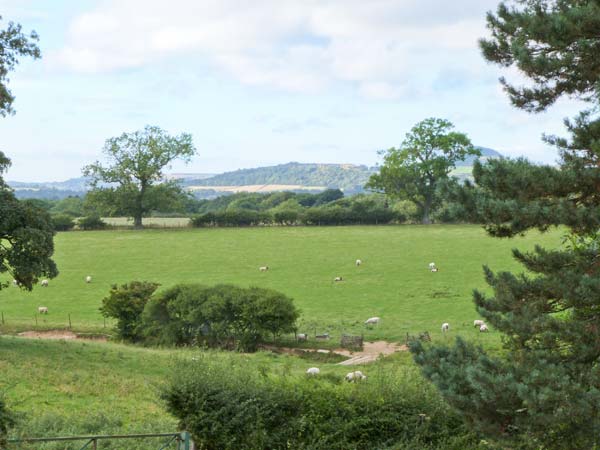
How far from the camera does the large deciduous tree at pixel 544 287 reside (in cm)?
961

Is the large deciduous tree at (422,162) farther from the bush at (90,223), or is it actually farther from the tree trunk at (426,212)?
the bush at (90,223)

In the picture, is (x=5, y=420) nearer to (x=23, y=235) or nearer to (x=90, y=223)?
(x=23, y=235)

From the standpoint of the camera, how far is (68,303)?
152 ft

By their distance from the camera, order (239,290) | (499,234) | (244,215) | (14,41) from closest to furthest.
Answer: (499,234), (14,41), (239,290), (244,215)

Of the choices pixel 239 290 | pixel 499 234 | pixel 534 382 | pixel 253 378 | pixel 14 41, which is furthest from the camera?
pixel 239 290

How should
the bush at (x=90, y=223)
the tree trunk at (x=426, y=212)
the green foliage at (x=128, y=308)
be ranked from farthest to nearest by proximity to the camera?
the tree trunk at (x=426, y=212) → the bush at (x=90, y=223) → the green foliage at (x=128, y=308)

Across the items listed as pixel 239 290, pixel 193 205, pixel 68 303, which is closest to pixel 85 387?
pixel 239 290

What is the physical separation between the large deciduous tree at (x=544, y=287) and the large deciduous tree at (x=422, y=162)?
82.5 m

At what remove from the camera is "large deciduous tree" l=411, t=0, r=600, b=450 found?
961 centimetres

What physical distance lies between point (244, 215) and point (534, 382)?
8590cm

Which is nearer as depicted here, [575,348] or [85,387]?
[575,348]

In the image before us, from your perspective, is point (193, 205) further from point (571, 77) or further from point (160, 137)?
point (571, 77)

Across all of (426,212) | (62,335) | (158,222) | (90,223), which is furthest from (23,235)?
(426,212)

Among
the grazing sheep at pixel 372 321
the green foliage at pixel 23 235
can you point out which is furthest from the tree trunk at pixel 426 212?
the green foliage at pixel 23 235
